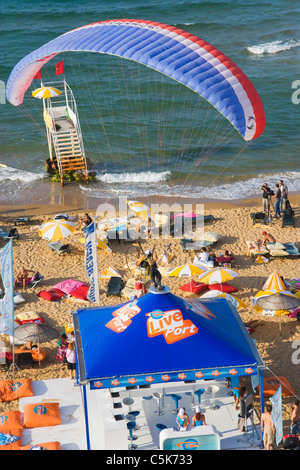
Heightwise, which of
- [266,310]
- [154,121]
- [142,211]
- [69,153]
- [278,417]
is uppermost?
[154,121]

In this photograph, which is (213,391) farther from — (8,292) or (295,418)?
(8,292)

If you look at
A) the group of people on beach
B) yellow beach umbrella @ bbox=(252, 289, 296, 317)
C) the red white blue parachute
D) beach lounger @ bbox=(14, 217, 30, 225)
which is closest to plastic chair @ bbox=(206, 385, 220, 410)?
yellow beach umbrella @ bbox=(252, 289, 296, 317)

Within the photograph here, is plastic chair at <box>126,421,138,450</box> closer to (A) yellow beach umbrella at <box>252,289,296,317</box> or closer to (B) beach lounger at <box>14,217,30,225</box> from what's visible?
(A) yellow beach umbrella at <box>252,289,296,317</box>

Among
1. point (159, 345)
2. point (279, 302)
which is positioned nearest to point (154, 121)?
point (279, 302)

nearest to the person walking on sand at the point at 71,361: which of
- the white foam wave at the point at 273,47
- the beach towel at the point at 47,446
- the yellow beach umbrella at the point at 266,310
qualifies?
the beach towel at the point at 47,446

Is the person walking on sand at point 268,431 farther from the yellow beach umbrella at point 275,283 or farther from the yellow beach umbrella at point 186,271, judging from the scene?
the yellow beach umbrella at point 186,271

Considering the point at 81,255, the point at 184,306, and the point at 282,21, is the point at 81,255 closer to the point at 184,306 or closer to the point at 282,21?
the point at 184,306

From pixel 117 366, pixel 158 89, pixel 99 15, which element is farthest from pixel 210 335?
pixel 99 15
